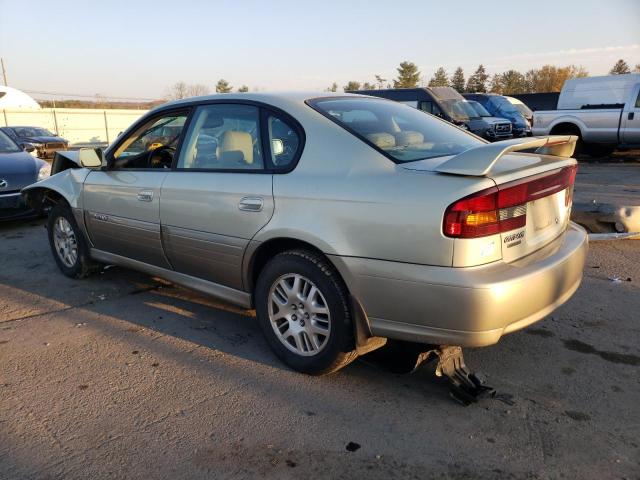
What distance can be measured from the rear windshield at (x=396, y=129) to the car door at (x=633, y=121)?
1194 centimetres

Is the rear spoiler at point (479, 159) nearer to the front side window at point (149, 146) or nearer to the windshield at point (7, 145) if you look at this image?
the front side window at point (149, 146)

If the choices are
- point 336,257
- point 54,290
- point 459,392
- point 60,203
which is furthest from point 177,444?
point 60,203

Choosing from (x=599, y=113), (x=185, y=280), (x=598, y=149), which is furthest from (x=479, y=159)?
(x=598, y=149)

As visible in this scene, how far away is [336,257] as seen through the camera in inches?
111

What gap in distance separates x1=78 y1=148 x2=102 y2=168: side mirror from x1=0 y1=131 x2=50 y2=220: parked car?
289 cm

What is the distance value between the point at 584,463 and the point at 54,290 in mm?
4382

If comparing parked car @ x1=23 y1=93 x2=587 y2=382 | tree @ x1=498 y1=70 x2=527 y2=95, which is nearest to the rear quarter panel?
parked car @ x1=23 y1=93 x2=587 y2=382

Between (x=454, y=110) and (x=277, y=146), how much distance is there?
14.9m

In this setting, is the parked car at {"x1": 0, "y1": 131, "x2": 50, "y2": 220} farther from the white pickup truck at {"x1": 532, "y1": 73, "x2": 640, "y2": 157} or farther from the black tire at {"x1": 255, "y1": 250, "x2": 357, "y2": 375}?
the white pickup truck at {"x1": 532, "y1": 73, "x2": 640, "y2": 157}

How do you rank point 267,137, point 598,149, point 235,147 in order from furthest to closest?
1. point 598,149
2. point 235,147
3. point 267,137

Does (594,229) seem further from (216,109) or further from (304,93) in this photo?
(216,109)

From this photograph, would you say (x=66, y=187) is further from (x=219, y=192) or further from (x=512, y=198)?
(x=512, y=198)

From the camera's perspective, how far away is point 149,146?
15.2 feet

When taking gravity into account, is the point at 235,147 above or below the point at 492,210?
above
